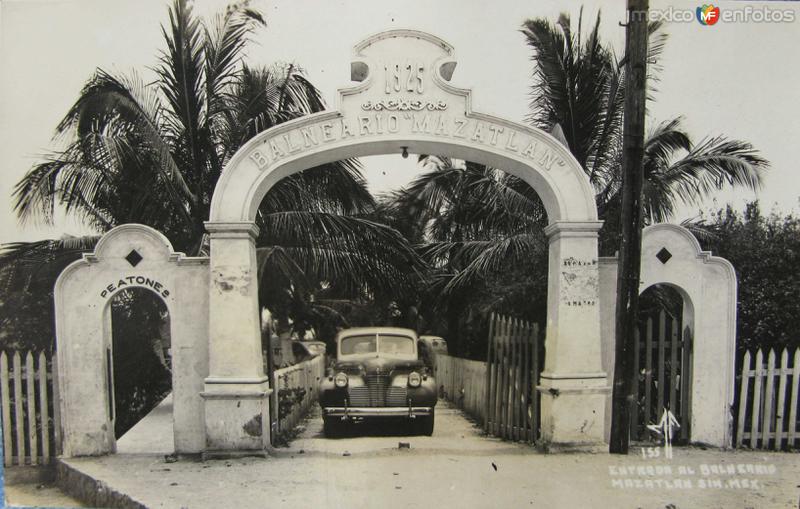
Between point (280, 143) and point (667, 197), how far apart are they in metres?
5.38

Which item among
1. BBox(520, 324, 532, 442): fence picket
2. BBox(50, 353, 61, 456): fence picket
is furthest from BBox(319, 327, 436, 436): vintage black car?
BBox(50, 353, 61, 456): fence picket

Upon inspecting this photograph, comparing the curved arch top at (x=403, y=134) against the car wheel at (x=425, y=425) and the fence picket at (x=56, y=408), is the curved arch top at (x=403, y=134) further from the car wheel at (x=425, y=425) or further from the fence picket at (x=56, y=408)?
the car wheel at (x=425, y=425)

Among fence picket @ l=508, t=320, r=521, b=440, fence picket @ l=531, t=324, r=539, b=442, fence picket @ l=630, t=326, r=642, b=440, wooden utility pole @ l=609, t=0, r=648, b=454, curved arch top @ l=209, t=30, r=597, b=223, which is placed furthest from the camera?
fence picket @ l=508, t=320, r=521, b=440

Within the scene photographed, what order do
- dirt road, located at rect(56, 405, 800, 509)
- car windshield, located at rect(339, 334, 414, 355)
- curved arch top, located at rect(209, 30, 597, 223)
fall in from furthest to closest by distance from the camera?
car windshield, located at rect(339, 334, 414, 355)
curved arch top, located at rect(209, 30, 597, 223)
dirt road, located at rect(56, 405, 800, 509)

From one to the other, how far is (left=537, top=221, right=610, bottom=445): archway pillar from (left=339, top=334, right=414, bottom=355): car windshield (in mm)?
2019

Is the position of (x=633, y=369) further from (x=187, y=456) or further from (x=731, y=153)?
(x=187, y=456)

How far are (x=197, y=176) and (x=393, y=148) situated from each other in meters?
3.17

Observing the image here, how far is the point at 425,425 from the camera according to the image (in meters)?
7.60

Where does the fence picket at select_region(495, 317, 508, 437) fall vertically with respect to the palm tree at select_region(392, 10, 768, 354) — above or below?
below

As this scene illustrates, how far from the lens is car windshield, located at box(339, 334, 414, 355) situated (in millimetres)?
7883

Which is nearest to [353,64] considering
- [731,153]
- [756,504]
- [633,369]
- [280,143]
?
[280,143]

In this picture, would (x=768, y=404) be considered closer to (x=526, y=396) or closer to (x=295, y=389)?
(x=526, y=396)

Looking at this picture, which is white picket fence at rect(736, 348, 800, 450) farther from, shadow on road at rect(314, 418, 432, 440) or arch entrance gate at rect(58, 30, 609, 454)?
shadow on road at rect(314, 418, 432, 440)

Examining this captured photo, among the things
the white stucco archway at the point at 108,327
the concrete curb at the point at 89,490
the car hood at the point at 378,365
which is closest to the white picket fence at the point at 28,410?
the white stucco archway at the point at 108,327
